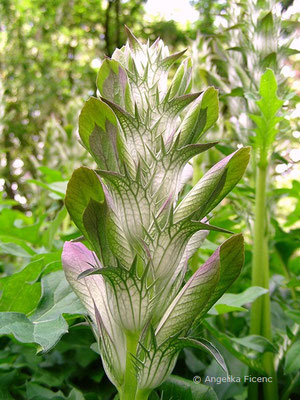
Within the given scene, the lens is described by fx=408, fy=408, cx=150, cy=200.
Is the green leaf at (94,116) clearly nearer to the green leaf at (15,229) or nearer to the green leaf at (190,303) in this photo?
the green leaf at (190,303)

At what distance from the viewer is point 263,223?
1.27 meters

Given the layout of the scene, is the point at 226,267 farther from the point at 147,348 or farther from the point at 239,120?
the point at 239,120

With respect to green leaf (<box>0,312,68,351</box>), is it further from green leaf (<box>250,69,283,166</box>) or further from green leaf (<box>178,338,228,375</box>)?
green leaf (<box>250,69,283,166</box>)

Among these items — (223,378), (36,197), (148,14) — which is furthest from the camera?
(148,14)

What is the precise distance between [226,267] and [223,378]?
484 mm

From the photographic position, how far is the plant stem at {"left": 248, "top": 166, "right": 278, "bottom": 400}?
1.09m

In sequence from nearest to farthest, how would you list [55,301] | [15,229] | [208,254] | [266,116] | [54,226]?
1. [55,301]
2. [266,116]
3. [54,226]
4. [15,229]
5. [208,254]

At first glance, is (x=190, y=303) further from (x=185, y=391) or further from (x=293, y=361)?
(x=293, y=361)

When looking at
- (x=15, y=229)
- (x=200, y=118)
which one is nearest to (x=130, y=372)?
(x=200, y=118)

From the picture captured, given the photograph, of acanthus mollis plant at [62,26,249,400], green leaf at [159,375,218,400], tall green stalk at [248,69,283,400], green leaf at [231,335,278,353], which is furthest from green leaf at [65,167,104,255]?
tall green stalk at [248,69,283,400]

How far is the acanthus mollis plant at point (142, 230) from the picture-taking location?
0.57 metres

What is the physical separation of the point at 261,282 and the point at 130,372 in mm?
736

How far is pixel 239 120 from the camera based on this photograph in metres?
1.40

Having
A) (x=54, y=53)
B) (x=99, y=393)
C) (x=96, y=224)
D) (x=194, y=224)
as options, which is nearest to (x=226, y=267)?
(x=194, y=224)
